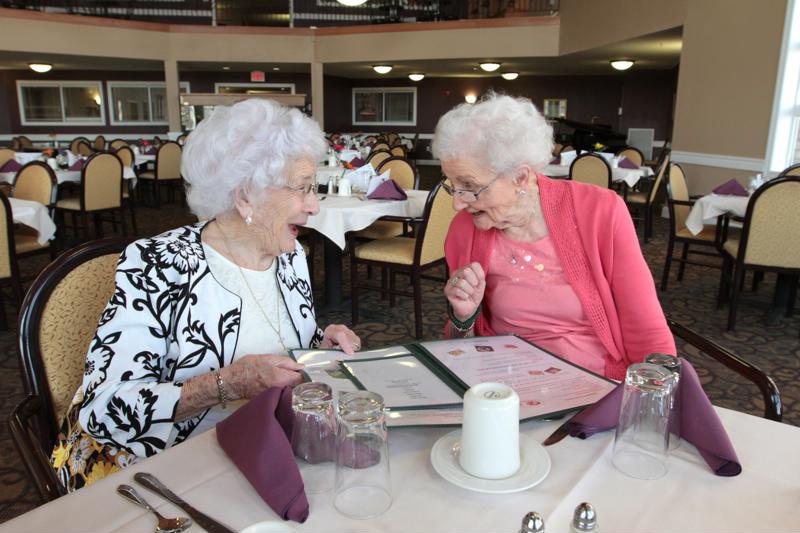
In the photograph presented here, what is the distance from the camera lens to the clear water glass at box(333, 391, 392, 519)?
2.51 feet

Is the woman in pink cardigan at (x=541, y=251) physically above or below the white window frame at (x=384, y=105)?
below

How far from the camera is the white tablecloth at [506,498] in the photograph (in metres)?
0.75

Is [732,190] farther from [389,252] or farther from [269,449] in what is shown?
[269,449]

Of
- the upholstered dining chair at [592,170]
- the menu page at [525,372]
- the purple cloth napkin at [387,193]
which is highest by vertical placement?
the upholstered dining chair at [592,170]

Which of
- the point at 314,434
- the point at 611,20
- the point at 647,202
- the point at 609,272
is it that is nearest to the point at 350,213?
the point at 609,272

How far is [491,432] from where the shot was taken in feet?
2.59

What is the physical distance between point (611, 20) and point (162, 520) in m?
10.3

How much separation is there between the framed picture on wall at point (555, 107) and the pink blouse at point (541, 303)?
16271 mm

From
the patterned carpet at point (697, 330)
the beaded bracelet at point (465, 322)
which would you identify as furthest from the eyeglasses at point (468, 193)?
the patterned carpet at point (697, 330)

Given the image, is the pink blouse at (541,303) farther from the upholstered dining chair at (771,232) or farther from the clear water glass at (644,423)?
the upholstered dining chair at (771,232)

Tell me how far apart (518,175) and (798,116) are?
6249 millimetres

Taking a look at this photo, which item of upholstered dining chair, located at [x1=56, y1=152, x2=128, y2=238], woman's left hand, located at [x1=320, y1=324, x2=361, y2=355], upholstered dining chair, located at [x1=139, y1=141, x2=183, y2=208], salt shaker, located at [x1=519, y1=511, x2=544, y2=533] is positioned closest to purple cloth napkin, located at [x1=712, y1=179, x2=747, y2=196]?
woman's left hand, located at [x1=320, y1=324, x2=361, y2=355]

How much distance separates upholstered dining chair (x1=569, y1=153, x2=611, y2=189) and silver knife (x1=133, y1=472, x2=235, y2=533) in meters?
5.89

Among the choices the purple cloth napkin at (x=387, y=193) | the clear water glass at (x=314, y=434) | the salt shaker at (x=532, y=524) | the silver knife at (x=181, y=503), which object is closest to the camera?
the salt shaker at (x=532, y=524)
